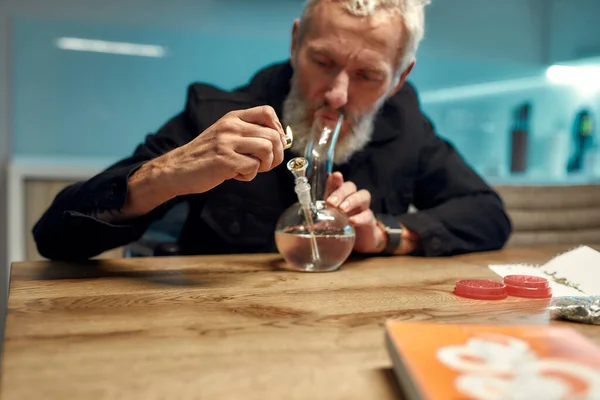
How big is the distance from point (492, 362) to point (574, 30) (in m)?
3.25

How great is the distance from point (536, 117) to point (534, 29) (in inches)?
19.7

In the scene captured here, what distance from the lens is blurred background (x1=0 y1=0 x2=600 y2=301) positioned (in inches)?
97.2

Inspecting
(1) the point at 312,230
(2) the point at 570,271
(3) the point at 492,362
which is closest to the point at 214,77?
(1) the point at 312,230

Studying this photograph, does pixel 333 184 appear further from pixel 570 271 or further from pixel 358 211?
pixel 570 271

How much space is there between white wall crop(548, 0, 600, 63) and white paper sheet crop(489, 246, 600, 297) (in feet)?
8.03

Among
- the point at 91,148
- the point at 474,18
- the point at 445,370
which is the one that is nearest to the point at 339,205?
the point at 445,370

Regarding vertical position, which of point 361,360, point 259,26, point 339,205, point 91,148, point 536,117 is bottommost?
point 361,360

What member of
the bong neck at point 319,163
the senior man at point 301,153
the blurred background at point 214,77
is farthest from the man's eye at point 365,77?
the blurred background at point 214,77

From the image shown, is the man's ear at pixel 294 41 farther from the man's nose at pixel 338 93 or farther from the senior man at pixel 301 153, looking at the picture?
the man's nose at pixel 338 93

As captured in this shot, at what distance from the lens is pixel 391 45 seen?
1.24m

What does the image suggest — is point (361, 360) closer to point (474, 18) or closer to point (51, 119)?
point (51, 119)

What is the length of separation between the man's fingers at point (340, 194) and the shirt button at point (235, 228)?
35 centimetres

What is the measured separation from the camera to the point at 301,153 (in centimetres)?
133

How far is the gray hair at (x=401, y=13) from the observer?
1183 mm
